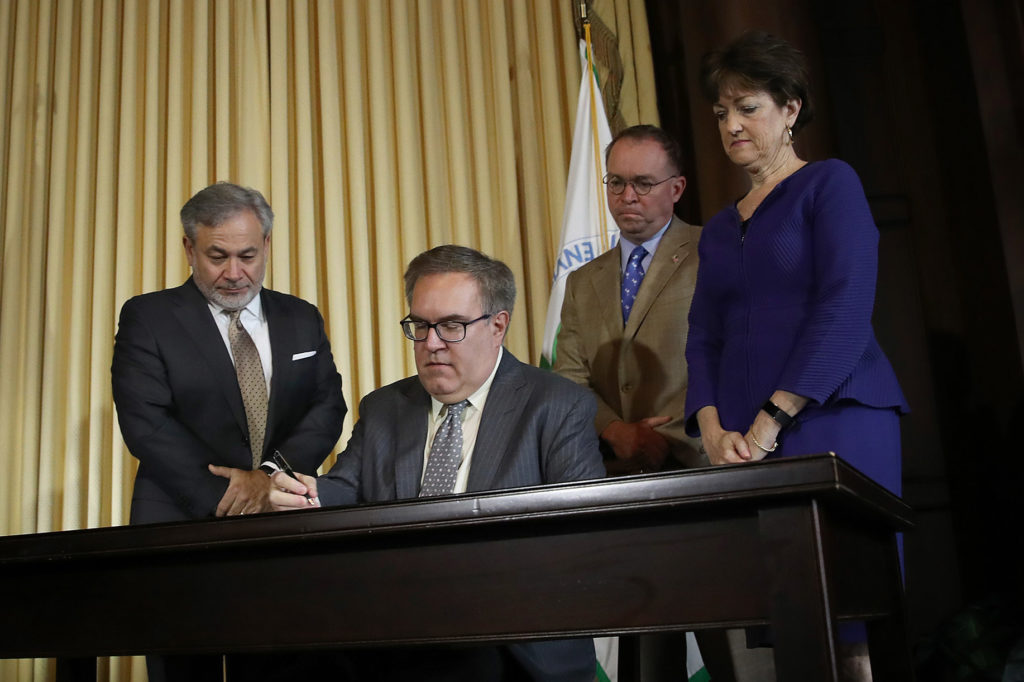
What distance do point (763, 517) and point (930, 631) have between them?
8.96 ft

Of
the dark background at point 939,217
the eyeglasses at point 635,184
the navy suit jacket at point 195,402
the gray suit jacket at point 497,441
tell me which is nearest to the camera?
the gray suit jacket at point 497,441

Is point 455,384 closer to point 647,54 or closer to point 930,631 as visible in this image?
point 930,631

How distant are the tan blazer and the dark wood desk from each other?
127cm

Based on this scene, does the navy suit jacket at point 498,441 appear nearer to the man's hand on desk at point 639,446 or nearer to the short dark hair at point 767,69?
the man's hand on desk at point 639,446

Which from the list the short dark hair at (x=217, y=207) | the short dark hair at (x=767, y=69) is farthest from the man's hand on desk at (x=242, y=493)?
the short dark hair at (x=767, y=69)

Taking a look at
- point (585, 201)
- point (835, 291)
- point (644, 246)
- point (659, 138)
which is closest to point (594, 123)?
point (585, 201)

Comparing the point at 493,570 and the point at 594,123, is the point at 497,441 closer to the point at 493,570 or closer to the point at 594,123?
the point at 493,570

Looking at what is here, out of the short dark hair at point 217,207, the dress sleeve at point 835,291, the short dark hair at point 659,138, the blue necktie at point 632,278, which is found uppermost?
the short dark hair at point 659,138

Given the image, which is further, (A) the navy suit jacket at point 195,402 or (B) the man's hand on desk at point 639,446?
(A) the navy suit jacket at point 195,402

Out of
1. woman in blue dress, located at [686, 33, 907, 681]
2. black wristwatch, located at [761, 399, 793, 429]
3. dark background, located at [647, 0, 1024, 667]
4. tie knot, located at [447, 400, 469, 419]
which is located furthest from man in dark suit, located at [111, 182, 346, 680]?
dark background, located at [647, 0, 1024, 667]

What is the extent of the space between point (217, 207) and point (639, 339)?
1313 mm

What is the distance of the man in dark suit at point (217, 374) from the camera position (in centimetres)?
297

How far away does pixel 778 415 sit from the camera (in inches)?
83.4

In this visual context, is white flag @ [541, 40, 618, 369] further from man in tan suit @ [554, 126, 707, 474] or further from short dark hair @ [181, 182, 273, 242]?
short dark hair @ [181, 182, 273, 242]
